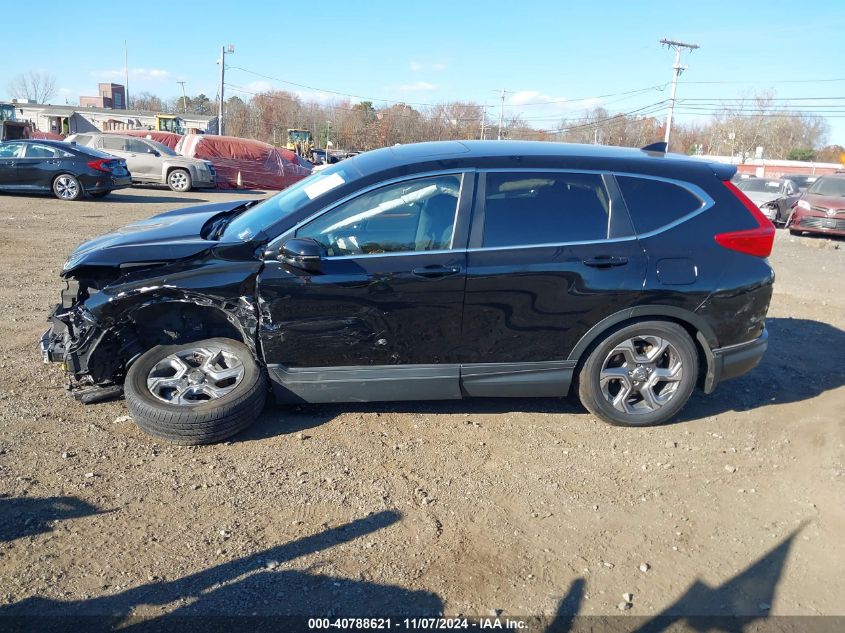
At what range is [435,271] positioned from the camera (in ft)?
13.7

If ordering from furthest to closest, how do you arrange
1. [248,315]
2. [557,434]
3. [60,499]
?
[557,434] < [248,315] < [60,499]

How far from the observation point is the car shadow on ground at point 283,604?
8.89 ft

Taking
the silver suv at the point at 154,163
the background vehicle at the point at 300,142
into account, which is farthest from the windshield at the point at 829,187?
the background vehicle at the point at 300,142

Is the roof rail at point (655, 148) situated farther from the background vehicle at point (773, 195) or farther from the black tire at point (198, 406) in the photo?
the background vehicle at point (773, 195)

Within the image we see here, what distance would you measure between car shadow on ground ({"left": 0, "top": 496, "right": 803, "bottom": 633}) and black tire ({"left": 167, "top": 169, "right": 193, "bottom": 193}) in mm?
21136

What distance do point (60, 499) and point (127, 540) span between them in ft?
1.91

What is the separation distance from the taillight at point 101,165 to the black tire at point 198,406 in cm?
1446

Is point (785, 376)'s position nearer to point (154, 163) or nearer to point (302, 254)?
point (302, 254)

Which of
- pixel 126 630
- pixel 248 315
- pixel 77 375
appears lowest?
pixel 126 630

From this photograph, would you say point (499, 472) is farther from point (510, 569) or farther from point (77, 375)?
point (77, 375)

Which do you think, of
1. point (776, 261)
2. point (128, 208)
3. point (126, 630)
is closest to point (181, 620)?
point (126, 630)

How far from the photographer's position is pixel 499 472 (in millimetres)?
4020

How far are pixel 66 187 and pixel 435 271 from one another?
50.9ft

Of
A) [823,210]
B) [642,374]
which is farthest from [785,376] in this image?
[823,210]
